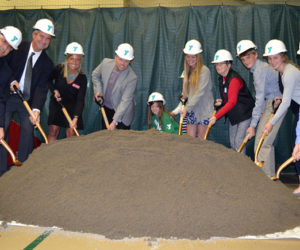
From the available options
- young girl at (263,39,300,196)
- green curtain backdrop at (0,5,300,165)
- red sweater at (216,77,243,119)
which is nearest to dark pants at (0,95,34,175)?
green curtain backdrop at (0,5,300,165)

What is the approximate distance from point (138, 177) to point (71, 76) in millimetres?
2011

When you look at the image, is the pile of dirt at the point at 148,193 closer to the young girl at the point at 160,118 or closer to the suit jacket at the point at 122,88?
the suit jacket at the point at 122,88

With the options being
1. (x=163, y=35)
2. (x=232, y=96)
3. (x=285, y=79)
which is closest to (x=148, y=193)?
(x=285, y=79)

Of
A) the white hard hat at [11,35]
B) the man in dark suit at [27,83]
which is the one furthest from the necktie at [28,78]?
the white hard hat at [11,35]

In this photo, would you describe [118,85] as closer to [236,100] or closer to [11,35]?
[11,35]

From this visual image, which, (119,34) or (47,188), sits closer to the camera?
(47,188)

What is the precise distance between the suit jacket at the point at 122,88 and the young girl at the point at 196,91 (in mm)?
632

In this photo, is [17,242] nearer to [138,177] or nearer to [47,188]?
[47,188]

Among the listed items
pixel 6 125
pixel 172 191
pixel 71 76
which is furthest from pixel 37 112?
pixel 172 191

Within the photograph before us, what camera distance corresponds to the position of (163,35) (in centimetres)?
449

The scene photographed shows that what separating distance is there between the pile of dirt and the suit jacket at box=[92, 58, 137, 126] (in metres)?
1.28

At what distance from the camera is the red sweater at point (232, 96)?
129 inches

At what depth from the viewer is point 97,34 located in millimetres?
4590

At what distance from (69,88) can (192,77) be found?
1469 mm
